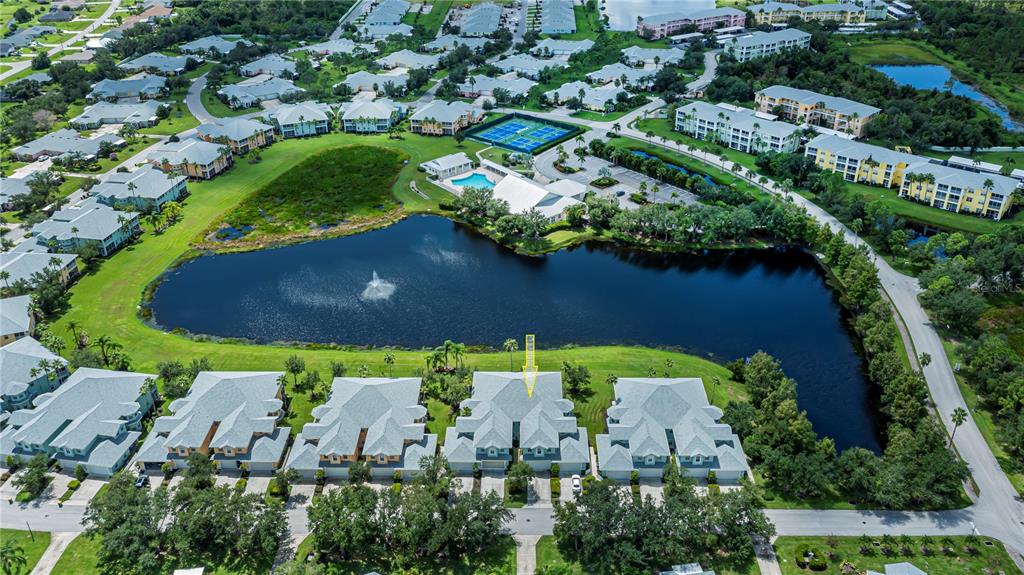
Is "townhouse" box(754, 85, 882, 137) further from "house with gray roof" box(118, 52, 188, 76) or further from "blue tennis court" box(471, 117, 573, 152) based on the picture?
"house with gray roof" box(118, 52, 188, 76)

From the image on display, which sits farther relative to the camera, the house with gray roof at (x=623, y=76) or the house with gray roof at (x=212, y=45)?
the house with gray roof at (x=212, y=45)

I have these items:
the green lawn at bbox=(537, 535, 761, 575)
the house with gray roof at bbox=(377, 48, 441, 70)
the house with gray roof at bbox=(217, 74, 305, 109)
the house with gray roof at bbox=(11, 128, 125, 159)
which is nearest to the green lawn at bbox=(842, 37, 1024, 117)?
the house with gray roof at bbox=(377, 48, 441, 70)

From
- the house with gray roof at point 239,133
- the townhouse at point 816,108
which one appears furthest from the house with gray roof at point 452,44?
the townhouse at point 816,108

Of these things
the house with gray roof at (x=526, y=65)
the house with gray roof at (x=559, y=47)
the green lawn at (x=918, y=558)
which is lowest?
the green lawn at (x=918, y=558)

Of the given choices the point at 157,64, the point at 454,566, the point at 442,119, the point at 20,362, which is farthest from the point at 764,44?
the point at 20,362

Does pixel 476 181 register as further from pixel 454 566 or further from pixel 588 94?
pixel 454 566

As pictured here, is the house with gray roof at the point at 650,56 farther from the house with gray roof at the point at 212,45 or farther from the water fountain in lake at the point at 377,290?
the water fountain in lake at the point at 377,290

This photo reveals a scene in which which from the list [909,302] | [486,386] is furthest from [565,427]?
[909,302]
